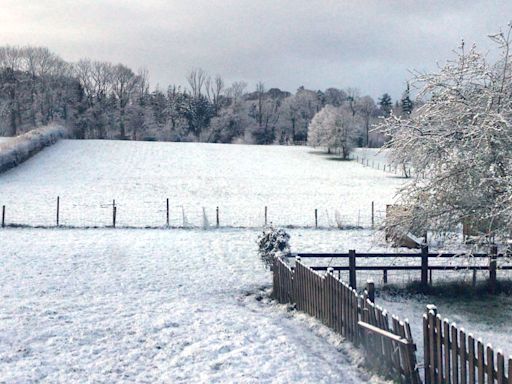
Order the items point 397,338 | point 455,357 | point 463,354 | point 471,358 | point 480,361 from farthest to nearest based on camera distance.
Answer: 1. point 397,338
2. point 455,357
3. point 463,354
4. point 471,358
5. point 480,361

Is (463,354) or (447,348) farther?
(447,348)

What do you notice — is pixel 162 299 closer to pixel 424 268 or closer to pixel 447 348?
pixel 424 268

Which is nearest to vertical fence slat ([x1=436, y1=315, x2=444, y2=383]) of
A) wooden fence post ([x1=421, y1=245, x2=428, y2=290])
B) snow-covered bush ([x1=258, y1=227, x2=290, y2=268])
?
wooden fence post ([x1=421, y1=245, x2=428, y2=290])

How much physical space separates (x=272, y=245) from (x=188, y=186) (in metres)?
27.2

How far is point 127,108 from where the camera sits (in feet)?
314

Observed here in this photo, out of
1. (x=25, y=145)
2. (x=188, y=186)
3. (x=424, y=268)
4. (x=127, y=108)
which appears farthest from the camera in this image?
(x=127, y=108)

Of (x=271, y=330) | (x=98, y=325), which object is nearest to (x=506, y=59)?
(x=271, y=330)

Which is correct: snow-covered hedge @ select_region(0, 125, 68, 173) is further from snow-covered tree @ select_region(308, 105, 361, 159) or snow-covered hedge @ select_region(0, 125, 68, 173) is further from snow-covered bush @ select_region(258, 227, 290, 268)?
snow-covered bush @ select_region(258, 227, 290, 268)

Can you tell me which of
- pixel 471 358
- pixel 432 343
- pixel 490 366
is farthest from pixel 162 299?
pixel 490 366

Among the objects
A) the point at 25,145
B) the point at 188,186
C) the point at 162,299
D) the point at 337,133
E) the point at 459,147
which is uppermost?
the point at 337,133

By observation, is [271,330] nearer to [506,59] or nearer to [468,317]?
[468,317]

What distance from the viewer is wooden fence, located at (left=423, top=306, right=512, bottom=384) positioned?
585cm

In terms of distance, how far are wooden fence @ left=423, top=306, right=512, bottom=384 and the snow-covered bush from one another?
798cm

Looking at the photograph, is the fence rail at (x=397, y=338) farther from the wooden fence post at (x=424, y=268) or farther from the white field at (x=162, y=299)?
the wooden fence post at (x=424, y=268)
